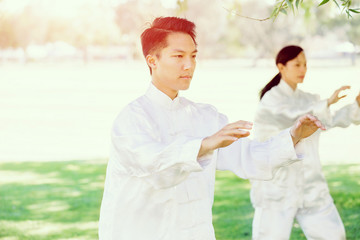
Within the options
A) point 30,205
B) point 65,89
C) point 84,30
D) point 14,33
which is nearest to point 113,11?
point 84,30

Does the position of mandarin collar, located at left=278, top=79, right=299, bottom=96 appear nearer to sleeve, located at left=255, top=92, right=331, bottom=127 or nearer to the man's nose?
sleeve, located at left=255, top=92, right=331, bottom=127

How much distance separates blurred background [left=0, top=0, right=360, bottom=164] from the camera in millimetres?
15734

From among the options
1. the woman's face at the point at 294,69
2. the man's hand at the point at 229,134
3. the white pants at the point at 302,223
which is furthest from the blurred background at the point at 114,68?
the white pants at the point at 302,223

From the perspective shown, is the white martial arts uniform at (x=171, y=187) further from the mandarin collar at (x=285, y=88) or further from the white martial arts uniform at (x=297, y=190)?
the mandarin collar at (x=285, y=88)

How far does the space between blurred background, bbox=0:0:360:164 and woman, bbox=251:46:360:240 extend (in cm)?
63

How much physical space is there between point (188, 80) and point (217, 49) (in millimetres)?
68364

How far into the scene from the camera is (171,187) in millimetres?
2857

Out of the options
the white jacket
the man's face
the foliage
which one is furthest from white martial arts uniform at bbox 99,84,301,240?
the white jacket

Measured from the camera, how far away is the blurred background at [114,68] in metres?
15.7

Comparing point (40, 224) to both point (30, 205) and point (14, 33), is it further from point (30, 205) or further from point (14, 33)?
point (14, 33)

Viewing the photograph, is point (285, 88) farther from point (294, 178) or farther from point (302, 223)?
point (302, 223)

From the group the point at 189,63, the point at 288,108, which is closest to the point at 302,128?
the point at 189,63

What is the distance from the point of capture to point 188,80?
2.87m

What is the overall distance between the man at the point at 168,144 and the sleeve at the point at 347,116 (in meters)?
2.44
